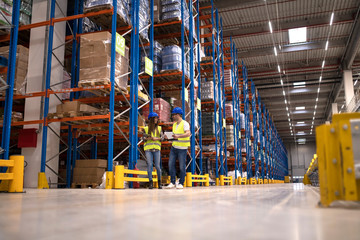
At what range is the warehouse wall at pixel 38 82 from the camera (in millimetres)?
7438

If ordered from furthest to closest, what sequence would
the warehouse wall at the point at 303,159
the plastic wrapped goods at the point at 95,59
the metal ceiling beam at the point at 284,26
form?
the warehouse wall at the point at 303,159, the metal ceiling beam at the point at 284,26, the plastic wrapped goods at the point at 95,59

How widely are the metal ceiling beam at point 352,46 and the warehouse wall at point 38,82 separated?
13.7 meters

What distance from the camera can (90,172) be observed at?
7.32m

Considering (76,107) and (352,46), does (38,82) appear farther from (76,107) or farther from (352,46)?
(352,46)

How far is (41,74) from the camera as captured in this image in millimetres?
7793

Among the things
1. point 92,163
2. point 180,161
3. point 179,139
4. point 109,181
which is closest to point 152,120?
point 179,139

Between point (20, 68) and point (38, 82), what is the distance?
503mm

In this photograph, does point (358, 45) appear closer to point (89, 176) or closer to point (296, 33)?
point (296, 33)

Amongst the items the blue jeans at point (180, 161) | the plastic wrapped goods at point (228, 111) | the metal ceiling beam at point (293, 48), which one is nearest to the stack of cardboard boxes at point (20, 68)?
the blue jeans at point (180, 161)

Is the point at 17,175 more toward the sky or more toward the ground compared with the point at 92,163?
more toward the ground

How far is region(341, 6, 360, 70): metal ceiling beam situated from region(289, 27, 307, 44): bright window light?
233 cm

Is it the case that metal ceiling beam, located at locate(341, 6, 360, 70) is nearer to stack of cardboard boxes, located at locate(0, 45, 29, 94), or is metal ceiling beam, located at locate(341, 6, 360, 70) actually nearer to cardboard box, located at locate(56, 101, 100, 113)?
cardboard box, located at locate(56, 101, 100, 113)

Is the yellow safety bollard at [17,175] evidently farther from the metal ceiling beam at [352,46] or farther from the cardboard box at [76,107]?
the metal ceiling beam at [352,46]

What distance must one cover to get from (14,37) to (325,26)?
15737mm
